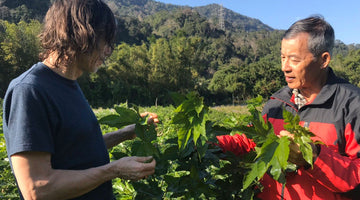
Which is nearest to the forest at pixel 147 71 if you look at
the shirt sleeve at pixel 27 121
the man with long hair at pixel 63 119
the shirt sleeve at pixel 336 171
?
the shirt sleeve at pixel 336 171

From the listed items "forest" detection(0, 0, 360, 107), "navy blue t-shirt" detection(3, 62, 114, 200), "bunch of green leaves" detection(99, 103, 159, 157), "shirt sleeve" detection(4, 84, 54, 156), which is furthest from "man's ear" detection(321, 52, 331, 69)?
"forest" detection(0, 0, 360, 107)

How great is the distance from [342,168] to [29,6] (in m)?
72.3

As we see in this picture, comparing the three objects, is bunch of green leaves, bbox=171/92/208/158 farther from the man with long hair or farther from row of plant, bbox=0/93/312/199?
the man with long hair

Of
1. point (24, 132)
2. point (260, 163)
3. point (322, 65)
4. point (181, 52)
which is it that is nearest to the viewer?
point (24, 132)

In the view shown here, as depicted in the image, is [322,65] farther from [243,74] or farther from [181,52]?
[243,74]

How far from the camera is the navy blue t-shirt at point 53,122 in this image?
1.15m

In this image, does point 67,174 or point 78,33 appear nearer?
point 67,174

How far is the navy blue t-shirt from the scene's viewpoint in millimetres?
1147

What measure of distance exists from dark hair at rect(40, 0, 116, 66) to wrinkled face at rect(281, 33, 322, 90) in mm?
1213

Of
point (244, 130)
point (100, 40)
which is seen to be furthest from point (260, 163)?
point (100, 40)

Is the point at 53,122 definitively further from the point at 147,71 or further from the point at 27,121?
the point at 147,71

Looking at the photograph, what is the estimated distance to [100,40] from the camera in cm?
146

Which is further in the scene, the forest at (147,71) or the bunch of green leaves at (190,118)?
the forest at (147,71)

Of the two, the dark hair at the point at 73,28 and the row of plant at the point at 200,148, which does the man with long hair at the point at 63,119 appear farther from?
the row of plant at the point at 200,148
